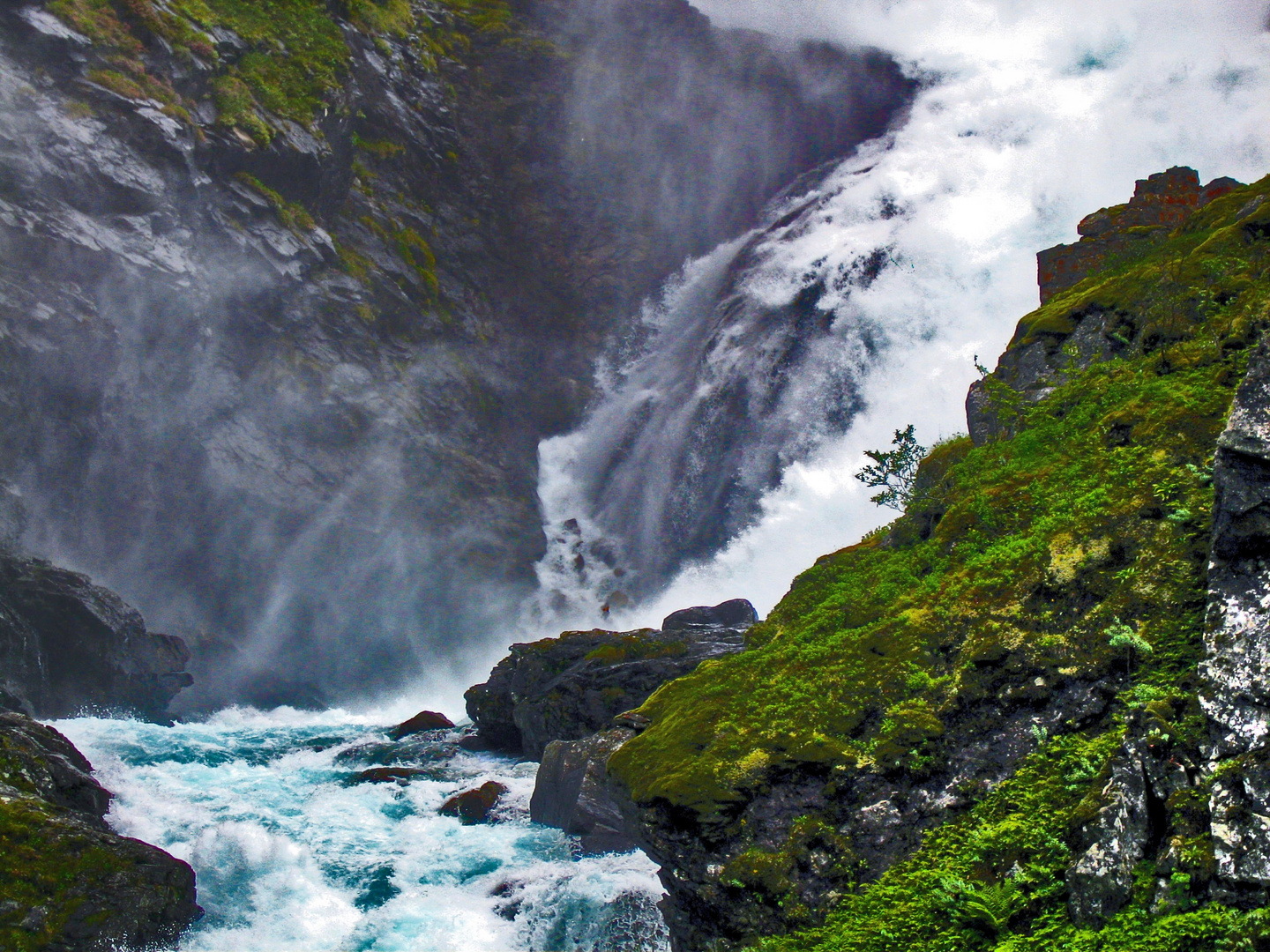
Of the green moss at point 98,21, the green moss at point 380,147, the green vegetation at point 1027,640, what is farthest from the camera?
the green moss at point 380,147

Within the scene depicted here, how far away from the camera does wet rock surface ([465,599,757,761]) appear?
74.7 ft

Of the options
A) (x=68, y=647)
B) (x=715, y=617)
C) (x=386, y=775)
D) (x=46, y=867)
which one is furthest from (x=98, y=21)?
(x=46, y=867)

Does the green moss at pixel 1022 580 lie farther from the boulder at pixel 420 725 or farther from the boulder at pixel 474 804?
the boulder at pixel 420 725

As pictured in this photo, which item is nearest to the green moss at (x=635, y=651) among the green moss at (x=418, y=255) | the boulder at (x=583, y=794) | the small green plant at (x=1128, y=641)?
the boulder at (x=583, y=794)

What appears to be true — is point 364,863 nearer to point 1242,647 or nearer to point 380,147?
point 1242,647

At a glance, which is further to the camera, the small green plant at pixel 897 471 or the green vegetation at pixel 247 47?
the green vegetation at pixel 247 47

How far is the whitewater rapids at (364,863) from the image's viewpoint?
13.0 metres

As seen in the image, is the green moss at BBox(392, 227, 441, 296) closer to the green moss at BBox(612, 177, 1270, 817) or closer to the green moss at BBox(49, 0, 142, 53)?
the green moss at BBox(49, 0, 142, 53)

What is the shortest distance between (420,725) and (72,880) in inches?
764

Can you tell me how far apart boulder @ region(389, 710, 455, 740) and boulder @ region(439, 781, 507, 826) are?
11362 millimetres

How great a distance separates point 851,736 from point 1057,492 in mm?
3664

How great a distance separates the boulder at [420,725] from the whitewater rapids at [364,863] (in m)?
6.89

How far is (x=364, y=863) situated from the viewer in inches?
627

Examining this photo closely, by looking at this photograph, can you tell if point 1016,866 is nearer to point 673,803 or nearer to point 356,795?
point 673,803
